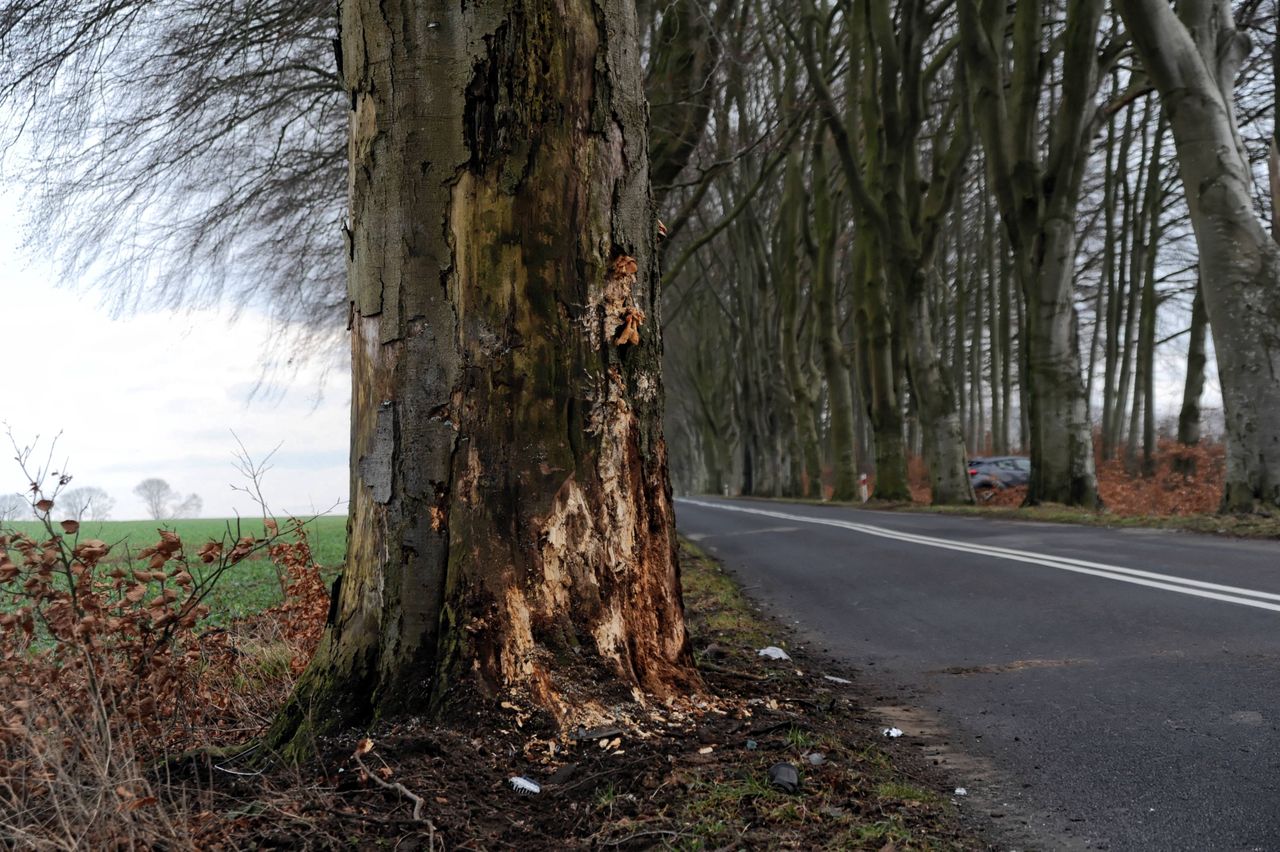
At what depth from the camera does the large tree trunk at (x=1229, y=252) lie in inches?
433

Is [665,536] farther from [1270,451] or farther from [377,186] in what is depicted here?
[1270,451]

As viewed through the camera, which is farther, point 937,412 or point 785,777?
point 937,412

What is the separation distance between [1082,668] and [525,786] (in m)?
3.18

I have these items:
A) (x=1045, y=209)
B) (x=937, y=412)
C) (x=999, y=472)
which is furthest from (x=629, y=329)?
(x=999, y=472)

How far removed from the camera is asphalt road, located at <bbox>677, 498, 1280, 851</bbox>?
2.94 m

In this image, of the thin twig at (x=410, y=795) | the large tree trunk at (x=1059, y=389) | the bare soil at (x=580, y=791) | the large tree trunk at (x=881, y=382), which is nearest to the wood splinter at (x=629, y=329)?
the bare soil at (x=580, y=791)

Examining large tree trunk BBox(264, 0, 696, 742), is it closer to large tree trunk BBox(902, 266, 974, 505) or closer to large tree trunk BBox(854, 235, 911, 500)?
large tree trunk BBox(902, 266, 974, 505)

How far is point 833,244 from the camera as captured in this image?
24688 mm

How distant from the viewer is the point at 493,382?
3.34 metres

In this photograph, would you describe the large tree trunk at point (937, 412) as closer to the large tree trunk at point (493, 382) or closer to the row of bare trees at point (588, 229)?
the row of bare trees at point (588, 229)

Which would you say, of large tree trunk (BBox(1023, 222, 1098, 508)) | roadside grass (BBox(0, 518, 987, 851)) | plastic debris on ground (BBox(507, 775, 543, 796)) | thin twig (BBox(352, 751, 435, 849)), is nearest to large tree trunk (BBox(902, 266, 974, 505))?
large tree trunk (BBox(1023, 222, 1098, 508))

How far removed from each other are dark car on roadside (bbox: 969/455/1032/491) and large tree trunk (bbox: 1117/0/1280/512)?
15897 millimetres

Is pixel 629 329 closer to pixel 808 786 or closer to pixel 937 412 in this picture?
pixel 808 786

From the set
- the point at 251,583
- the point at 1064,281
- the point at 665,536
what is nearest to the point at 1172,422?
the point at 1064,281
